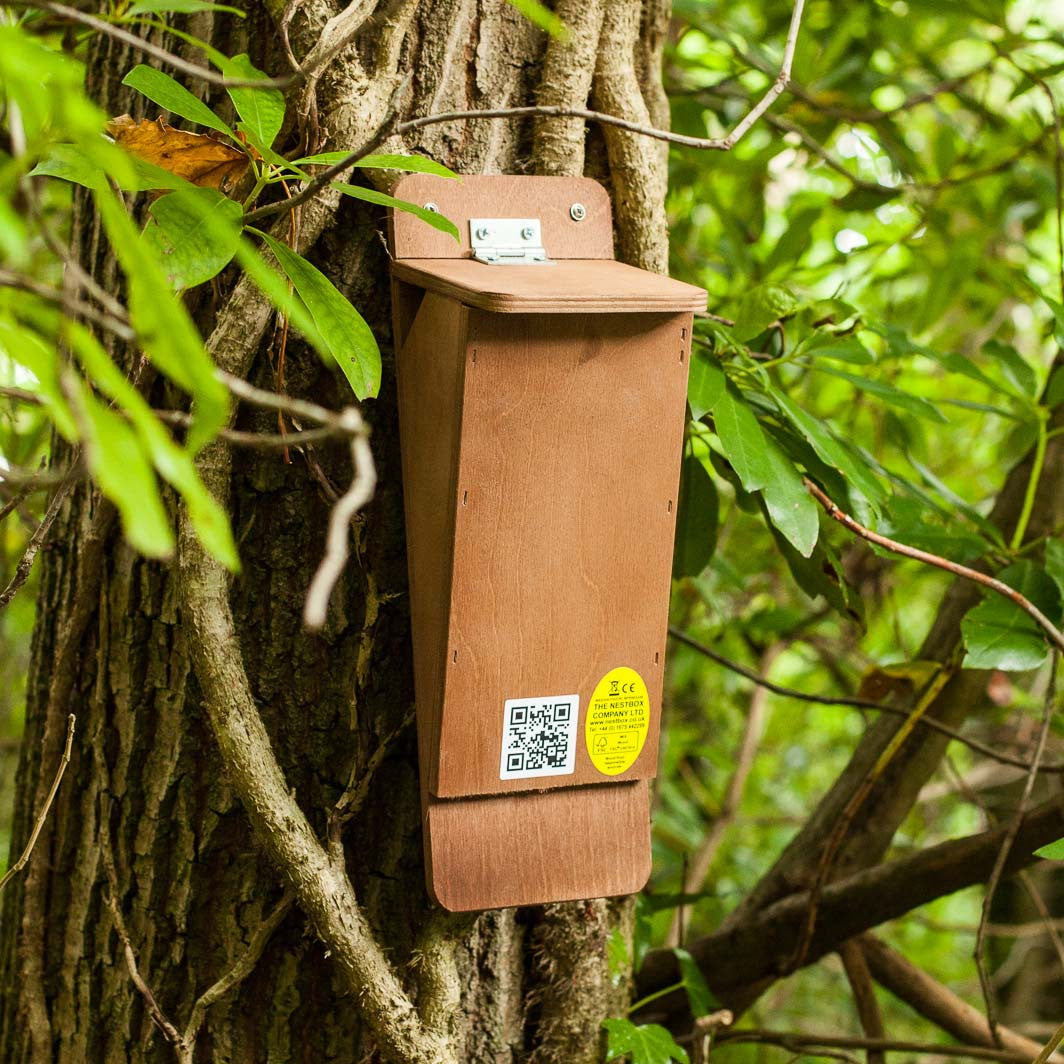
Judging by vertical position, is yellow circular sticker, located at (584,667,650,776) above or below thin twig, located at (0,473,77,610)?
below

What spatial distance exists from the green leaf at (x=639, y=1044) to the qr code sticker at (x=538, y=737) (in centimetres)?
28

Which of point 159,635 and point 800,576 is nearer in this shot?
point 159,635

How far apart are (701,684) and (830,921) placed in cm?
132

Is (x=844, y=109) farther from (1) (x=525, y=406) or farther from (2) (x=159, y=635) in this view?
(2) (x=159, y=635)

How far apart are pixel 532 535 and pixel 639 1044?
0.49m

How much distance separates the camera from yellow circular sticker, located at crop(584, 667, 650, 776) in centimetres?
86

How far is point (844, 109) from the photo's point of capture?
1.75 meters

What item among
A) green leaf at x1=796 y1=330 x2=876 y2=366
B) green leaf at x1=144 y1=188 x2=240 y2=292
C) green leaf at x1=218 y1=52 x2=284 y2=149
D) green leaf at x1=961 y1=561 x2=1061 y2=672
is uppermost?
green leaf at x1=218 y1=52 x2=284 y2=149

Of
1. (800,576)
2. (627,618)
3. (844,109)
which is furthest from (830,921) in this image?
(844,109)

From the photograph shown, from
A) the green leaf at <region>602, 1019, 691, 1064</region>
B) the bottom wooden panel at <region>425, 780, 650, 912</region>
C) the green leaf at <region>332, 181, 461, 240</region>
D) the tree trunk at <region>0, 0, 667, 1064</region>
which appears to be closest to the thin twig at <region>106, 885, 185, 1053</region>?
the tree trunk at <region>0, 0, 667, 1064</region>

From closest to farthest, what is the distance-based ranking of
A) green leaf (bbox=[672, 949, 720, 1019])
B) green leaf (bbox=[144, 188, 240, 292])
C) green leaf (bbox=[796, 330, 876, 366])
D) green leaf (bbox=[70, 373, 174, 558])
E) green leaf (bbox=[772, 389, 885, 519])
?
green leaf (bbox=[70, 373, 174, 558]) < green leaf (bbox=[144, 188, 240, 292]) < green leaf (bbox=[772, 389, 885, 519]) < green leaf (bbox=[796, 330, 876, 366]) < green leaf (bbox=[672, 949, 720, 1019])

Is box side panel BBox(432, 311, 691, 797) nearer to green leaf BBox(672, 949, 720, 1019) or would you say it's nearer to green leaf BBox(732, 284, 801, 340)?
green leaf BBox(732, 284, 801, 340)

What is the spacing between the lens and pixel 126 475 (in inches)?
13.5

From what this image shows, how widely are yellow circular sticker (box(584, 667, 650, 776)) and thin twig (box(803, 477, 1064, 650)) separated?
228 millimetres
